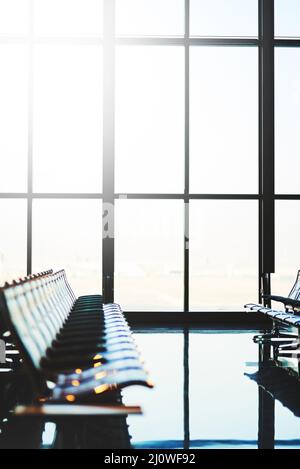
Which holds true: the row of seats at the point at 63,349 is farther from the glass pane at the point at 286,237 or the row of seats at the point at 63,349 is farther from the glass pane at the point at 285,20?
the glass pane at the point at 285,20

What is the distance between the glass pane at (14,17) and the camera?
26.2 feet

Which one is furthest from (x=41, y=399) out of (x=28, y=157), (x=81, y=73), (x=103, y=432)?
(x=81, y=73)

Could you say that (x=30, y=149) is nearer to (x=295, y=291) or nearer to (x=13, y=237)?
(x=13, y=237)

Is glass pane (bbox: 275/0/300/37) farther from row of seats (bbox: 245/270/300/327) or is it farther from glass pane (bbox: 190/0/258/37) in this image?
row of seats (bbox: 245/270/300/327)

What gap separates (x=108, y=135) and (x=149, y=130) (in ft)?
2.05

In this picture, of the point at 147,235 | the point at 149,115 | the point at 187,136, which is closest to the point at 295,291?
the point at 147,235

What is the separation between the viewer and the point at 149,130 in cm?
823

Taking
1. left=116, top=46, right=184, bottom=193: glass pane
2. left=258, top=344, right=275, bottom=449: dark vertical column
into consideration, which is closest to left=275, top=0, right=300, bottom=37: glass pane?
left=116, top=46, right=184, bottom=193: glass pane

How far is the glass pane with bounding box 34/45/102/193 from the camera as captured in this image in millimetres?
7961

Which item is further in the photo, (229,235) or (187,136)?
(229,235)

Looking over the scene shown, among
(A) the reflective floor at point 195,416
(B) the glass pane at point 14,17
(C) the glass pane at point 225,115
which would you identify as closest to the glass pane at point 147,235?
(C) the glass pane at point 225,115

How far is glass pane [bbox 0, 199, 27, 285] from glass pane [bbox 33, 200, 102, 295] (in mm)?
152

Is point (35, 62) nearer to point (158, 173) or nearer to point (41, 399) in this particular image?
point (158, 173)

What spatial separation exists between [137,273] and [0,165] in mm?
2425
